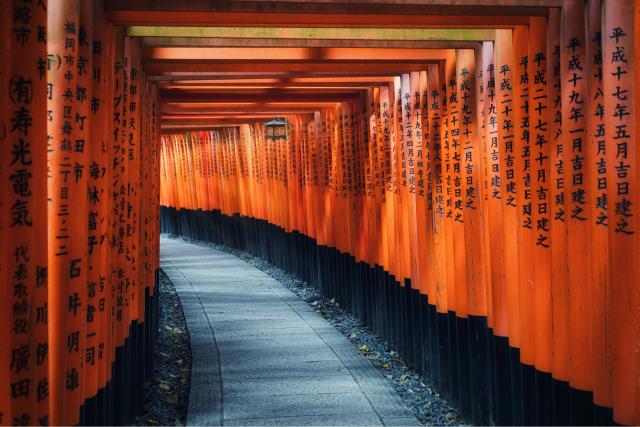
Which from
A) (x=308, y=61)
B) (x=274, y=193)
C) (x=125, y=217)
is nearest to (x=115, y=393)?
(x=125, y=217)

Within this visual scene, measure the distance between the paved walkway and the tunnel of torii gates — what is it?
0.72 m

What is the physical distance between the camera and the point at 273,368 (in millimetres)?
8805

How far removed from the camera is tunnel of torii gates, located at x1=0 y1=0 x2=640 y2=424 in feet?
11.5

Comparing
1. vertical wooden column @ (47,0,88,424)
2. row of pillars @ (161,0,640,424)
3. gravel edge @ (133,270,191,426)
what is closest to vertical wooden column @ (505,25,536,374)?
row of pillars @ (161,0,640,424)

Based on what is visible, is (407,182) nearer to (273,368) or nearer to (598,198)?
(273,368)

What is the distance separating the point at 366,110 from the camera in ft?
35.2

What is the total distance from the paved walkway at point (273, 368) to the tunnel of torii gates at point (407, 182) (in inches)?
28.4

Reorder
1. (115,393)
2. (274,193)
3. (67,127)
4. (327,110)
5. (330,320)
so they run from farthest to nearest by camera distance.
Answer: (274,193) < (327,110) < (330,320) < (115,393) < (67,127)

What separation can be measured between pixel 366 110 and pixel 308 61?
10.4 feet

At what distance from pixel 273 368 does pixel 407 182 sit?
276cm

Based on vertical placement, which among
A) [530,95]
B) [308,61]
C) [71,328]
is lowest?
[71,328]

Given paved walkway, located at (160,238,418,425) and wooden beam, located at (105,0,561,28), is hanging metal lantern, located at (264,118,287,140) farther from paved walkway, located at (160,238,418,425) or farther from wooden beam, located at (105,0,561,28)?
wooden beam, located at (105,0,561,28)

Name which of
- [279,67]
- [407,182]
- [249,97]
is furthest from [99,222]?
[249,97]

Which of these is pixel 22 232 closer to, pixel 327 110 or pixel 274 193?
pixel 327 110
